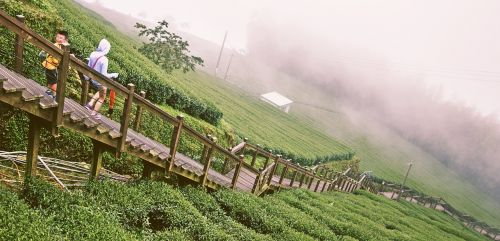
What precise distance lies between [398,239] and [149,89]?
15256mm

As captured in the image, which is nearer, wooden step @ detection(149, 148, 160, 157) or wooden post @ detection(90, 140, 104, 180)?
wooden post @ detection(90, 140, 104, 180)

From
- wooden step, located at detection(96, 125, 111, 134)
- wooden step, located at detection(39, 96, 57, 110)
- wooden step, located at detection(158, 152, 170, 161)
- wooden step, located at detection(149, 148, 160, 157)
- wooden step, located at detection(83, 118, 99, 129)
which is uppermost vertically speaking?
wooden step, located at detection(39, 96, 57, 110)

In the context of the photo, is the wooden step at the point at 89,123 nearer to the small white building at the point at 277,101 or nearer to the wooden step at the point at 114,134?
the wooden step at the point at 114,134

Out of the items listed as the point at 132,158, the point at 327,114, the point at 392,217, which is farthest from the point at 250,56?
the point at 132,158

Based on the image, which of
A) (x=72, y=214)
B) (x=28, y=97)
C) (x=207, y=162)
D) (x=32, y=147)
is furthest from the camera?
(x=207, y=162)

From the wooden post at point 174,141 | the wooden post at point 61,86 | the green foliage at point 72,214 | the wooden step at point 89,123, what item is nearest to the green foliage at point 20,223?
the green foliage at point 72,214

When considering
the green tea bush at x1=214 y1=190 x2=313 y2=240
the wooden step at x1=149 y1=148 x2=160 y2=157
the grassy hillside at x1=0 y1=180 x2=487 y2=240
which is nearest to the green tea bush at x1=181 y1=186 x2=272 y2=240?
the grassy hillside at x1=0 y1=180 x2=487 y2=240

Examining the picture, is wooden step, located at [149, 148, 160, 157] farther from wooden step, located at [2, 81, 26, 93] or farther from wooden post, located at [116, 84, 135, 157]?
wooden step, located at [2, 81, 26, 93]

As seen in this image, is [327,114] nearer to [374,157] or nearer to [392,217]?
[374,157]

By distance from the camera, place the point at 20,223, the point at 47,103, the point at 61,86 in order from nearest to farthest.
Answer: the point at 20,223 → the point at 61,86 → the point at 47,103

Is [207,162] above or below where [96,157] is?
below

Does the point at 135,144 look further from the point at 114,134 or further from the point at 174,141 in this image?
the point at 174,141

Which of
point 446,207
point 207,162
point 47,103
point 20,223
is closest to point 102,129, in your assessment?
point 47,103

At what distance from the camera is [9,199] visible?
5.88 metres
